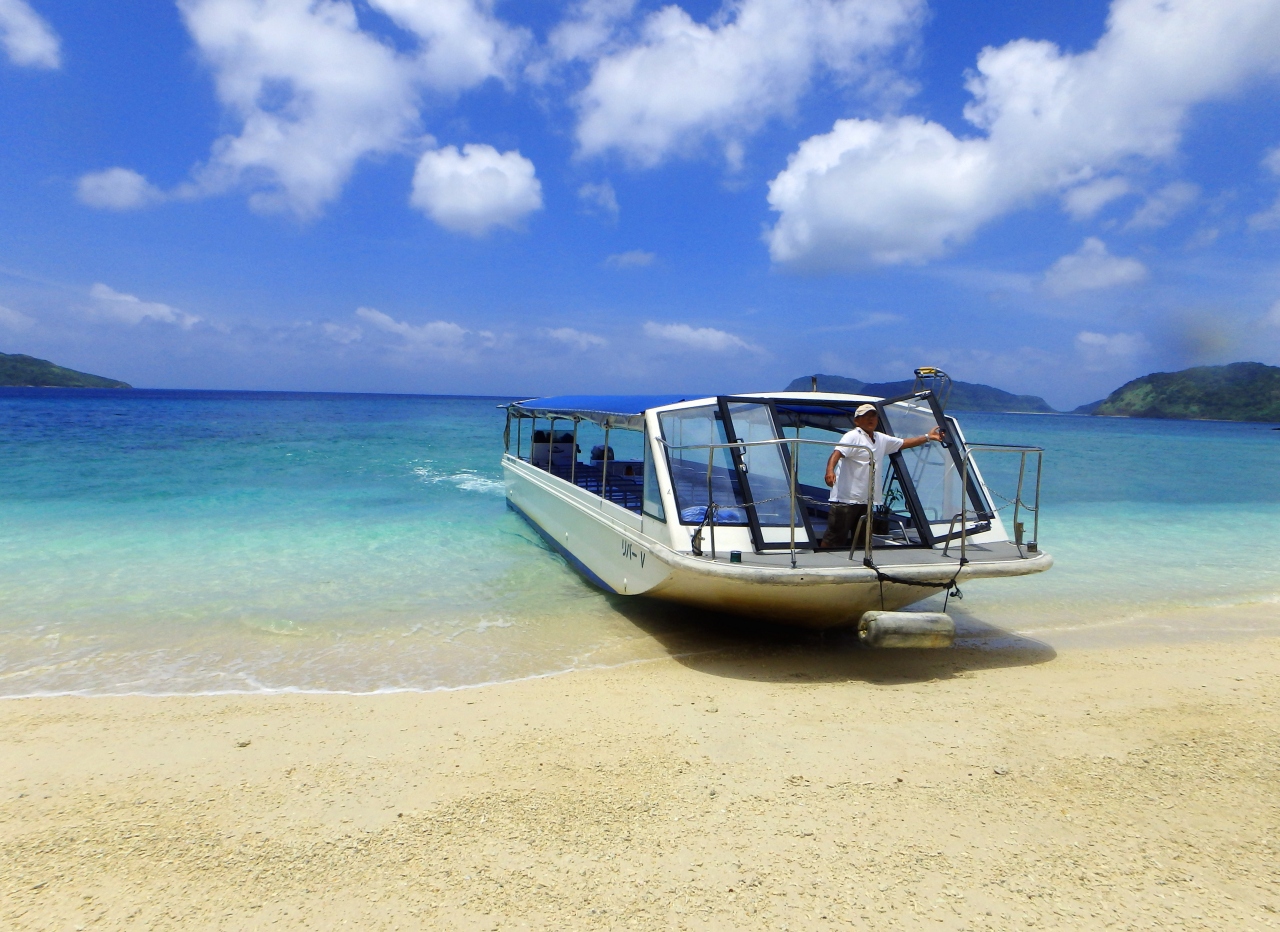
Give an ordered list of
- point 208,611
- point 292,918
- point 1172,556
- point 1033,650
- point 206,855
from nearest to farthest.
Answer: point 292,918 < point 206,855 < point 1033,650 < point 208,611 < point 1172,556

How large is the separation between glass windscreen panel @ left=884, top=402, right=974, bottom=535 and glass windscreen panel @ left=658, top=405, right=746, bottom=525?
5.62ft

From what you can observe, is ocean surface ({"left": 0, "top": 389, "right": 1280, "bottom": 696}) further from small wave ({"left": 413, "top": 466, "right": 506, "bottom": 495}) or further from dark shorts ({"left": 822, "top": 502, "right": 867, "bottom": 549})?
dark shorts ({"left": 822, "top": 502, "right": 867, "bottom": 549})

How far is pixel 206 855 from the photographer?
353cm

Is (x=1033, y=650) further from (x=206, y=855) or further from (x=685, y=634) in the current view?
(x=206, y=855)

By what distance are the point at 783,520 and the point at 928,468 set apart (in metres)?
1.77

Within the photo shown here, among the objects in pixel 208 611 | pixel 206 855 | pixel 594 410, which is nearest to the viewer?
pixel 206 855

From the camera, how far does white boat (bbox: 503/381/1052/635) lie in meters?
5.94

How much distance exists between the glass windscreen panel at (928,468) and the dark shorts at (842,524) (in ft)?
3.45

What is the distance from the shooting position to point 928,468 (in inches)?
289

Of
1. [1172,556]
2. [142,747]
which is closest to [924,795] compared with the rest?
[142,747]

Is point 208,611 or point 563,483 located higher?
point 563,483

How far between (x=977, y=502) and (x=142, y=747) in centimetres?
732

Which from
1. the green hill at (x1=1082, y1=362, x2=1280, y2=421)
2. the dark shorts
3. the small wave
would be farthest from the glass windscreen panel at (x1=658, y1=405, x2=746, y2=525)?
the green hill at (x1=1082, y1=362, x2=1280, y2=421)

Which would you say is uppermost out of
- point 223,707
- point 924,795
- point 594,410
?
point 594,410
